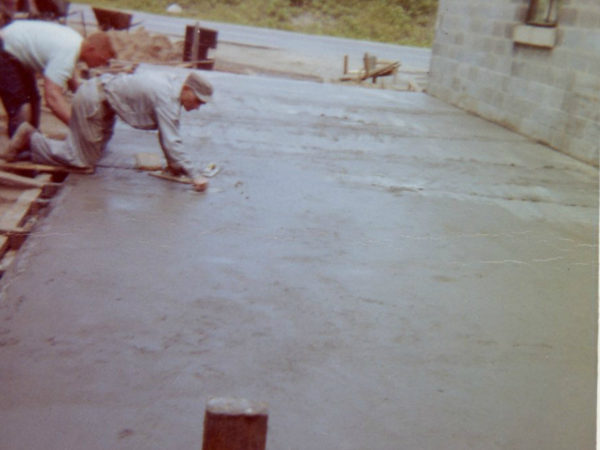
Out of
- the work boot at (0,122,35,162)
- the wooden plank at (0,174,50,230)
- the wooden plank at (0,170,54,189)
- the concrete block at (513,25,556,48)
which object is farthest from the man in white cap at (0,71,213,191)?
the concrete block at (513,25,556,48)

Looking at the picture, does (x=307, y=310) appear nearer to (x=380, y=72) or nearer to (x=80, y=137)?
(x=80, y=137)

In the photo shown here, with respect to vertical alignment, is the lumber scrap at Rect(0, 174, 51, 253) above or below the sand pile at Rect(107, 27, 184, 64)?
below

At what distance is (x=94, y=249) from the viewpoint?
4328 mm

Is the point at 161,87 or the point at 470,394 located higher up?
the point at 161,87

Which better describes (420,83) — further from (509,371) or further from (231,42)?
(509,371)

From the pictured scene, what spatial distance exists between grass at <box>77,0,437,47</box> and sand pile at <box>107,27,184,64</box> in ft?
49.8

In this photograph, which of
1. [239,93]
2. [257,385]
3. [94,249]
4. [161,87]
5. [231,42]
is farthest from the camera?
[231,42]

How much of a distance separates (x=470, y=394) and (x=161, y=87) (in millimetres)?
3523

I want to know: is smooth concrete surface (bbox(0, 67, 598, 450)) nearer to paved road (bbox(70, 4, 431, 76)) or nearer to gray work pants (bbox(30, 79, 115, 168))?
gray work pants (bbox(30, 79, 115, 168))

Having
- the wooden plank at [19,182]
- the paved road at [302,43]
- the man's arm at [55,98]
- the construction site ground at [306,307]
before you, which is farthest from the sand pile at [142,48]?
the wooden plank at [19,182]

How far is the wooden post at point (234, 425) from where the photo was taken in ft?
5.60

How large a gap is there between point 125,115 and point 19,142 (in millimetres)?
912

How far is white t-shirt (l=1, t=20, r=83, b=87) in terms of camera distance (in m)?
5.75

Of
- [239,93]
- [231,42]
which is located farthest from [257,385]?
[231,42]
